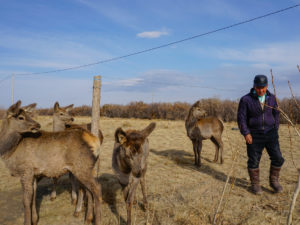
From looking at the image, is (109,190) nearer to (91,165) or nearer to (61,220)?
(61,220)

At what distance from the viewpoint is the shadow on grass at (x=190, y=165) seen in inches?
290

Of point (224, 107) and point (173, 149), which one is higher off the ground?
point (224, 107)

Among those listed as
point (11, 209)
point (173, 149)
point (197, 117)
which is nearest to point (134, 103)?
point (173, 149)

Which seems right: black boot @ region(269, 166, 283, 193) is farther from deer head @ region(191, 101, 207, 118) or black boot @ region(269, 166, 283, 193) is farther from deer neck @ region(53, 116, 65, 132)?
deer neck @ region(53, 116, 65, 132)

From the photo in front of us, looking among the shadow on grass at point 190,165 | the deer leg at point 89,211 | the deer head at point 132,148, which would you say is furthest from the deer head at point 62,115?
the shadow on grass at point 190,165

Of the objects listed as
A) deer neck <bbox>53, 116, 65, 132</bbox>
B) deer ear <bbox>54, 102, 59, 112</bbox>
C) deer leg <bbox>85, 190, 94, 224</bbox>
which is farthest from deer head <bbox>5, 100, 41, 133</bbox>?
deer ear <bbox>54, 102, 59, 112</bbox>

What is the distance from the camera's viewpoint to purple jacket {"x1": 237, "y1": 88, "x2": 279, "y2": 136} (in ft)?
20.6

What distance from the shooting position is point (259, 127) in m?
6.33

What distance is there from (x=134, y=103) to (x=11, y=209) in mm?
30344

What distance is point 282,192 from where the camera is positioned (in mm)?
A: 6352

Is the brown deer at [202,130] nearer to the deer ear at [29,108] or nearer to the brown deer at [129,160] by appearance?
the brown deer at [129,160]

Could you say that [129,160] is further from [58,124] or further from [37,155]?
[58,124]

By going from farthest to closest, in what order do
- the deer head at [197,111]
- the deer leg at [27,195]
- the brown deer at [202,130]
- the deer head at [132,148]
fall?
1. the deer head at [197,111]
2. the brown deer at [202,130]
3. the deer leg at [27,195]
4. the deer head at [132,148]

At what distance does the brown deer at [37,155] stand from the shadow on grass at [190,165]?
3924 mm
